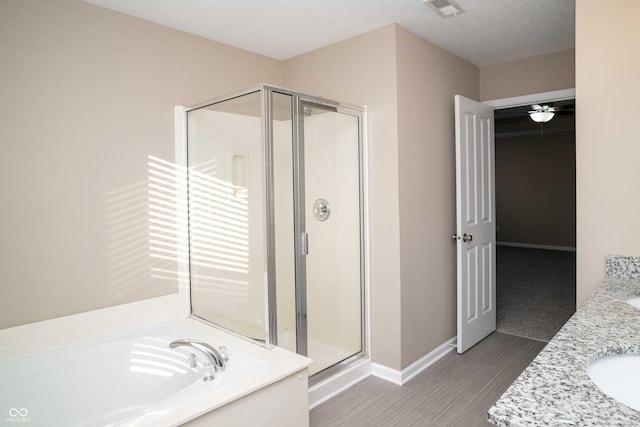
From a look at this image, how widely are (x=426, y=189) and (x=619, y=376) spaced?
2142 mm

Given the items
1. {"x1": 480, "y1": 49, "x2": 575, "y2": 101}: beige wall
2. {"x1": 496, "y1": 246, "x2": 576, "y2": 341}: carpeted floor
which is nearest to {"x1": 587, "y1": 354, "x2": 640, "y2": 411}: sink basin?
{"x1": 496, "y1": 246, "x2": 576, "y2": 341}: carpeted floor

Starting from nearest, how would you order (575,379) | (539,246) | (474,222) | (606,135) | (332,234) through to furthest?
1. (575,379)
2. (606,135)
3. (332,234)
4. (474,222)
5. (539,246)

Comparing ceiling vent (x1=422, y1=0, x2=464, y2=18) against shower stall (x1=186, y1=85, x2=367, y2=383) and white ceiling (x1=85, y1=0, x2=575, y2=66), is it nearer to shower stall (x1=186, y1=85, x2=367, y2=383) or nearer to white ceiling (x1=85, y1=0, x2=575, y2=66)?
white ceiling (x1=85, y1=0, x2=575, y2=66)

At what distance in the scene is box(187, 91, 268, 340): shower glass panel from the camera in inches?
96.3

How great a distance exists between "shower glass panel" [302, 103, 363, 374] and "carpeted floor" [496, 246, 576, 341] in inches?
72.8

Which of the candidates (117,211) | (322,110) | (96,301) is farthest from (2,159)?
(322,110)

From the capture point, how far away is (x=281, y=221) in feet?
8.11

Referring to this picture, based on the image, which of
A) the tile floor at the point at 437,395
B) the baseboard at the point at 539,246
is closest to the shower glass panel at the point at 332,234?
the tile floor at the point at 437,395

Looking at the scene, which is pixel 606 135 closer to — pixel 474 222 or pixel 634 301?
pixel 634 301

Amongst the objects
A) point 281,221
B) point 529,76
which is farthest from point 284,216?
point 529,76

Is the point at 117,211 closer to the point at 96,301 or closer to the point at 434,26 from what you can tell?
the point at 96,301

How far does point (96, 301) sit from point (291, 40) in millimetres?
2257

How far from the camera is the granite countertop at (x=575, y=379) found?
82 cm

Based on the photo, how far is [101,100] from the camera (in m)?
2.48
